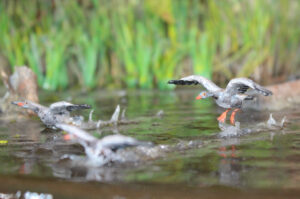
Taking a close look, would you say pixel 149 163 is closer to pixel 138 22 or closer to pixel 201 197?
pixel 201 197

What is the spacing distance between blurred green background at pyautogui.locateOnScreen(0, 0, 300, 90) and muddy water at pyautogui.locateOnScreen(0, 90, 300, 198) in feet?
13.9

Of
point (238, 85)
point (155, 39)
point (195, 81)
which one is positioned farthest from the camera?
point (155, 39)

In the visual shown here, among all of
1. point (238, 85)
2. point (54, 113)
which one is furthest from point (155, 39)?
point (238, 85)

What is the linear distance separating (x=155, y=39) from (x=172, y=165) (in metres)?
6.55

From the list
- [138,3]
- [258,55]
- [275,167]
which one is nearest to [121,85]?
[138,3]

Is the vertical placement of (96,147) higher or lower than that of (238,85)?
lower

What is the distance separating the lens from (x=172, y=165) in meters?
3.19

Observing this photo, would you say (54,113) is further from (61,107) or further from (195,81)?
(195,81)

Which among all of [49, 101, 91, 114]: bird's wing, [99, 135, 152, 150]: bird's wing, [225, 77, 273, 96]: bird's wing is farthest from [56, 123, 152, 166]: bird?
[49, 101, 91, 114]: bird's wing

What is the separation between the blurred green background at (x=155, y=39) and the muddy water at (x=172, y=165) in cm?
423

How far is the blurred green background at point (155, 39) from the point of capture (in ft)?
30.9

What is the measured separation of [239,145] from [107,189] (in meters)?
1.40

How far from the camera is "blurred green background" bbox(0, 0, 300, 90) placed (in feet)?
30.9

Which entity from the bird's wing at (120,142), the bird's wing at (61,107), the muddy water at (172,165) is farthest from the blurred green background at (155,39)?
the bird's wing at (120,142)
